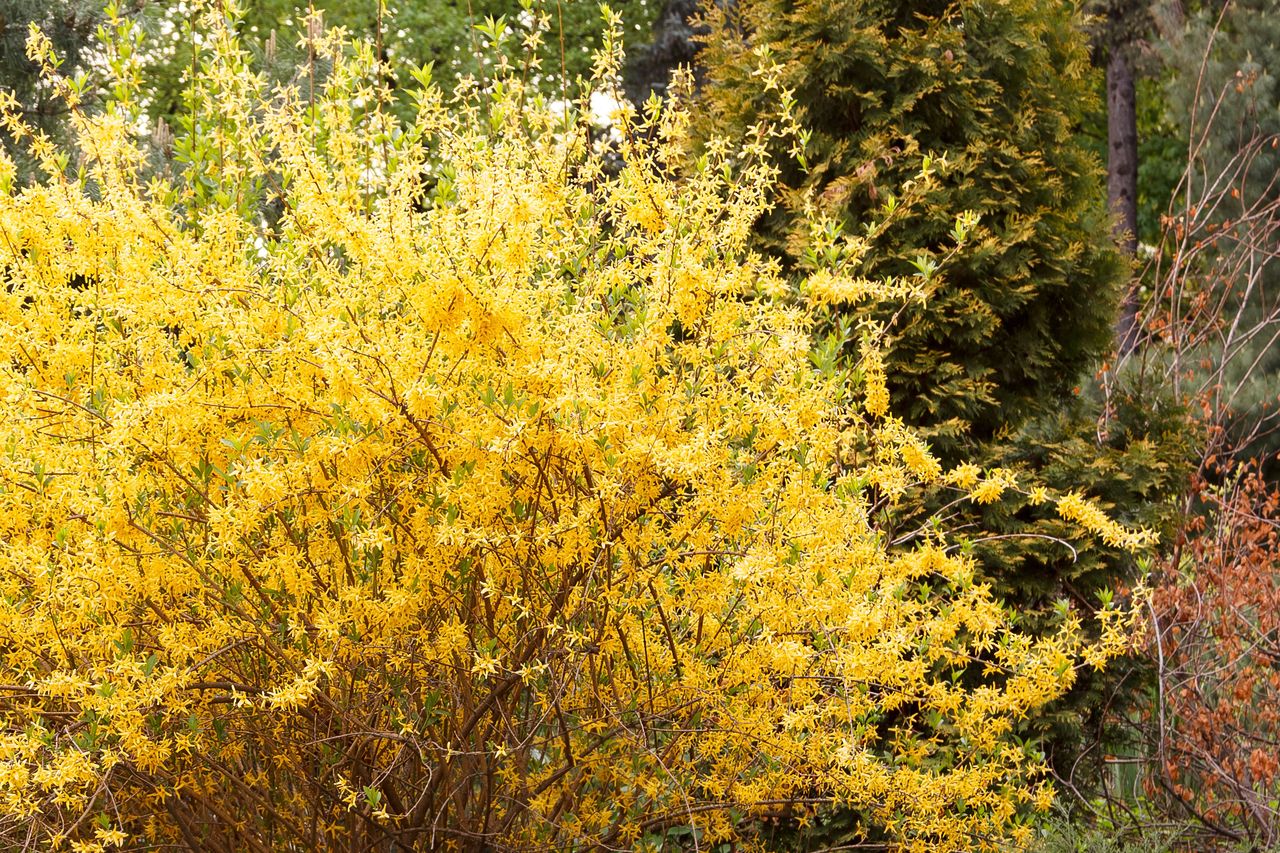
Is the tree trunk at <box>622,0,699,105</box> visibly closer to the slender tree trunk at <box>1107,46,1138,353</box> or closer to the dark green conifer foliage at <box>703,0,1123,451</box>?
the slender tree trunk at <box>1107,46,1138,353</box>

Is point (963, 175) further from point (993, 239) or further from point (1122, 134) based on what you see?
point (1122, 134)

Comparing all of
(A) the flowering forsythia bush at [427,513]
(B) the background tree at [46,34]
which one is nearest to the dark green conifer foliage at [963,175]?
(A) the flowering forsythia bush at [427,513]

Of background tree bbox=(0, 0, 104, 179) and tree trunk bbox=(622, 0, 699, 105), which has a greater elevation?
background tree bbox=(0, 0, 104, 179)

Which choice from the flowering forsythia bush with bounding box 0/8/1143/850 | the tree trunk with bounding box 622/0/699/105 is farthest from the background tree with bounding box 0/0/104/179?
the tree trunk with bounding box 622/0/699/105

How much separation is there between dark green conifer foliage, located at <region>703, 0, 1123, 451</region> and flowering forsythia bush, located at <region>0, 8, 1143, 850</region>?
6.07ft

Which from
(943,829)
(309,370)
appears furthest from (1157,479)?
(309,370)

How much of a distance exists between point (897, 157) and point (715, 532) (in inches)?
110

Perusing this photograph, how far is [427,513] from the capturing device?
3059 millimetres

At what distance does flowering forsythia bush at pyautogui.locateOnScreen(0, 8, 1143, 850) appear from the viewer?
285 centimetres

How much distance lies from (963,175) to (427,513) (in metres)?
3.36

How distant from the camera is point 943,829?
343cm

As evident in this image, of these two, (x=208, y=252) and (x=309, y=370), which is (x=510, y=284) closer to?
(x=309, y=370)

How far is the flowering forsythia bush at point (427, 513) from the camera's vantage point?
9.34 ft

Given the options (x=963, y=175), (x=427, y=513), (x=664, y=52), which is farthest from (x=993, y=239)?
(x=664, y=52)
